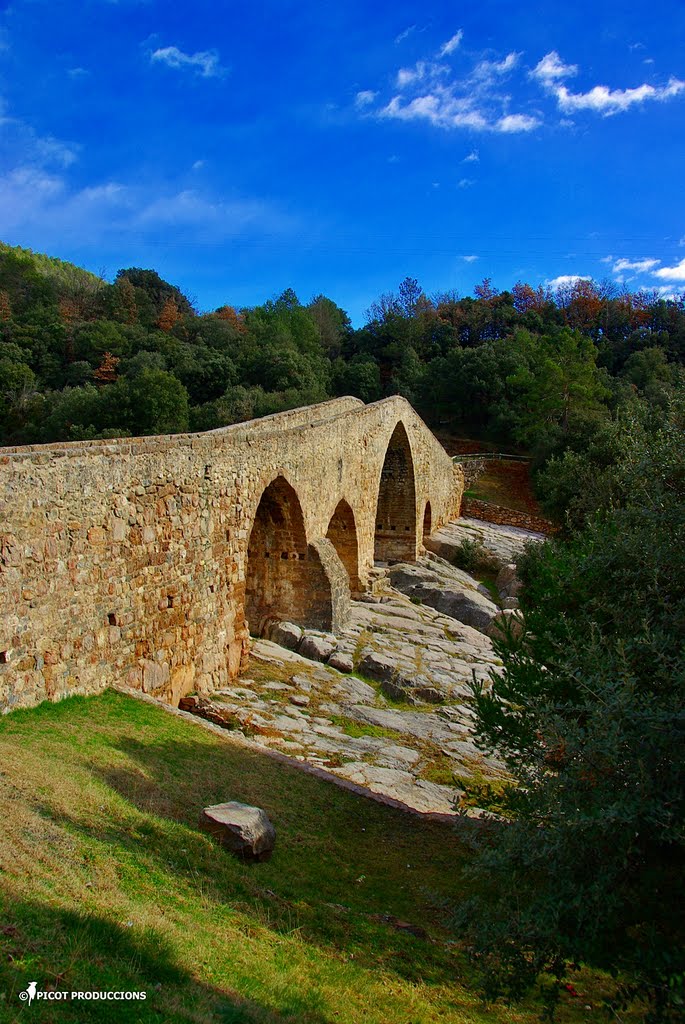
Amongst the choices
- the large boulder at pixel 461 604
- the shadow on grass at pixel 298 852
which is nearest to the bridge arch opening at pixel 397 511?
the large boulder at pixel 461 604

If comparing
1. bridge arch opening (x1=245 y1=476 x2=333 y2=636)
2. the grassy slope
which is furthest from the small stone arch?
the grassy slope

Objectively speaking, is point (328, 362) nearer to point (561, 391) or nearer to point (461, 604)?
point (561, 391)

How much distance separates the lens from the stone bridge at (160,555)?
7.52 m

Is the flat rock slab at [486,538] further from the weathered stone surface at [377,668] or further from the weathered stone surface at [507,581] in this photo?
the weathered stone surface at [377,668]

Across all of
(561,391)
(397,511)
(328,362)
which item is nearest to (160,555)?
(397,511)

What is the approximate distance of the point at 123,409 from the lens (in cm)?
4125

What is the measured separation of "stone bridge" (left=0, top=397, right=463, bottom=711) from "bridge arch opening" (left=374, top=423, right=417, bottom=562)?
7914 millimetres

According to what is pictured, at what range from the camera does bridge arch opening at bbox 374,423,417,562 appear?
85.6 feet

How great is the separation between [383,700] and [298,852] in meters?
6.15

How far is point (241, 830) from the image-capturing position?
6152 mm

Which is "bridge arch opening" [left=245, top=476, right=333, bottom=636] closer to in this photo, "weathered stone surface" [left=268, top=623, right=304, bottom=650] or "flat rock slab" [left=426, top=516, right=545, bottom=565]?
"weathered stone surface" [left=268, top=623, right=304, bottom=650]

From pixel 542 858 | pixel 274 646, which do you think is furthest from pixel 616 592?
pixel 274 646

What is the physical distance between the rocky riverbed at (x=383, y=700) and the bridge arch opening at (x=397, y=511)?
555 centimetres

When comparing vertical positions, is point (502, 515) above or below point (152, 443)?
below
